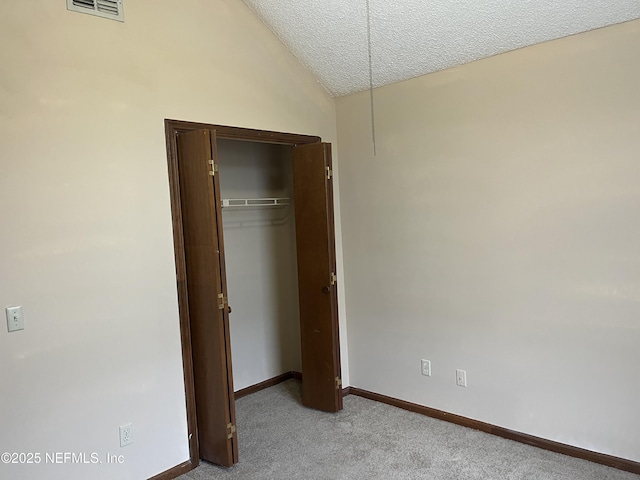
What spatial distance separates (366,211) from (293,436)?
172 centimetres

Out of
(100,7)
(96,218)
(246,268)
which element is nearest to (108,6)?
(100,7)

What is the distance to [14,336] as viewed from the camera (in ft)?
7.29

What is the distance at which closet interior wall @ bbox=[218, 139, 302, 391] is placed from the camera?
4078 mm

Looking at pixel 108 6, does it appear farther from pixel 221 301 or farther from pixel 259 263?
pixel 259 263

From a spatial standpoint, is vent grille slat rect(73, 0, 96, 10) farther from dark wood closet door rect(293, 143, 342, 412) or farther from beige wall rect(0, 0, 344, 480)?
dark wood closet door rect(293, 143, 342, 412)

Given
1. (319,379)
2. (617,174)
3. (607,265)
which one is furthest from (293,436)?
(617,174)

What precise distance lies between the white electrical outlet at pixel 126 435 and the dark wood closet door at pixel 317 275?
146 centimetres

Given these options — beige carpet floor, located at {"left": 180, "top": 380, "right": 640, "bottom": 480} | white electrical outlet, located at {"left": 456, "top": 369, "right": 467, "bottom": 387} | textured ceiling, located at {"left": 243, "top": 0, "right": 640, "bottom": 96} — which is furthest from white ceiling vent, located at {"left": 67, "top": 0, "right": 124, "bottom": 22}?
white electrical outlet, located at {"left": 456, "top": 369, "right": 467, "bottom": 387}

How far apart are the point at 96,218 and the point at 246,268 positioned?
1807mm

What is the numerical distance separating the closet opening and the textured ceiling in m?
0.65

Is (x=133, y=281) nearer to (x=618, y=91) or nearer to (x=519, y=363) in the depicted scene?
(x=519, y=363)

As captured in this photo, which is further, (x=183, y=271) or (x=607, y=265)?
(x=183, y=271)

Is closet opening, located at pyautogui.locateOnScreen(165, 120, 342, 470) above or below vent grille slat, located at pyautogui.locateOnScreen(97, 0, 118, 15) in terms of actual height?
below

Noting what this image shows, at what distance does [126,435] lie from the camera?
2621mm
